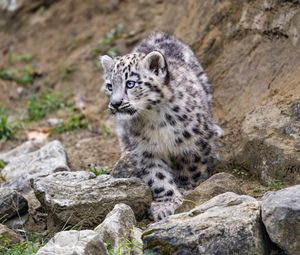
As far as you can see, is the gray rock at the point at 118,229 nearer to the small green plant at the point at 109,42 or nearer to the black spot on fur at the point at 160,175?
the black spot on fur at the point at 160,175

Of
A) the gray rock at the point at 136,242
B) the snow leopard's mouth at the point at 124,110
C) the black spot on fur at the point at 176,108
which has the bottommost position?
the gray rock at the point at 136,242

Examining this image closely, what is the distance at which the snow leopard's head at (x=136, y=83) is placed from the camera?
7973mm

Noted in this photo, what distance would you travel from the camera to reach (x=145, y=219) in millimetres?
7613

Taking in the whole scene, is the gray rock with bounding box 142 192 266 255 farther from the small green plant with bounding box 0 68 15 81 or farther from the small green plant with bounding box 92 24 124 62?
the small green plant with bounding box 0 68 15 81

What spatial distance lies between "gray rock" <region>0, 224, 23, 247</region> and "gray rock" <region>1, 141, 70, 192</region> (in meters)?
1.69

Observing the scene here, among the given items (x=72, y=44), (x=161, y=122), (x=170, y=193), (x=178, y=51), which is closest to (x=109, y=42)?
(x=72, y=44)

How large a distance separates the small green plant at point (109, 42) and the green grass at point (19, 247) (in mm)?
6272

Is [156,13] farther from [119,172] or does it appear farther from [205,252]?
[205,252]

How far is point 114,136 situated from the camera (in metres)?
10.8

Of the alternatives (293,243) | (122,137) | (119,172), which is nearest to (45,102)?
(122,137)

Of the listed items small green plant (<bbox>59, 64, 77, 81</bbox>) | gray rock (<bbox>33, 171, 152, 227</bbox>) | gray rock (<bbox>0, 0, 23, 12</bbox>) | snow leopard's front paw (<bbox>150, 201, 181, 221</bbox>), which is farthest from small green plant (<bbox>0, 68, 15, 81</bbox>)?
snow leopard's front paw (<bbox>150, 201, 181, 221</bbox>)

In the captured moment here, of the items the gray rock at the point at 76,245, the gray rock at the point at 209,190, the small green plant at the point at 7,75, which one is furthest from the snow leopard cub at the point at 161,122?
the small green plant at the point at 7,75

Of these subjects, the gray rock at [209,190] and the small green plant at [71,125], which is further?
the small green plant at [71,125]

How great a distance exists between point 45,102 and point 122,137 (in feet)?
11.4
